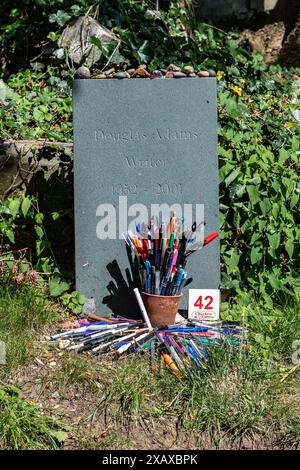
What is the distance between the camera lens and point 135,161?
4844 millimetres

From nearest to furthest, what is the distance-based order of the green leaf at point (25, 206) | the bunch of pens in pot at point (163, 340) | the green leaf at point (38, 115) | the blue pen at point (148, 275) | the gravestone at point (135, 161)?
the bunch of pens in pot at point (163, 340) < the blue pen at point (148, 275) < the gravestone at point (135, 161) < the green leaf at point (25, 206) < the green leaf at point (38, 115)

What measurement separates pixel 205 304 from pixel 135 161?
3.40ft

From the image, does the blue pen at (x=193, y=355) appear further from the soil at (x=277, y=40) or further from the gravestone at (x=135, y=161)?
the soil at (x=277, y=40)

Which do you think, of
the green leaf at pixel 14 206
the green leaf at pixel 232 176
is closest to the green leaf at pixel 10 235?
the green leaf at pixel 14 206

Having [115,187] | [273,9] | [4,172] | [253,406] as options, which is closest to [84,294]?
[115,187]

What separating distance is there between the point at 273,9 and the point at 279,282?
531 centimetres

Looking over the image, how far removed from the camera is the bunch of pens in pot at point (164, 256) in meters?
4.62

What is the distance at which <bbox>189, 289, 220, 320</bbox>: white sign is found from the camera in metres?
4.84

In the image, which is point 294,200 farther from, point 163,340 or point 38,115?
point 38,115

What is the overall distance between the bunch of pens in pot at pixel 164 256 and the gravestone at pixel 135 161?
0.65 ft

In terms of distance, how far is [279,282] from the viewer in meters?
5.10

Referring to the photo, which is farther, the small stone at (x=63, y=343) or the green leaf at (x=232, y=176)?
the green leaf at (x=232, y=176)

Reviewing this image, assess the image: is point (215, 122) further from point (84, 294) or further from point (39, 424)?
point (39, 424)

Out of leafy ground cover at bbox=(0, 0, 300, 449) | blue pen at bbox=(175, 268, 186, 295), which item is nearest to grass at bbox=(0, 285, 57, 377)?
leafy ground cover at bbox=(0, 0, 300, 449)
